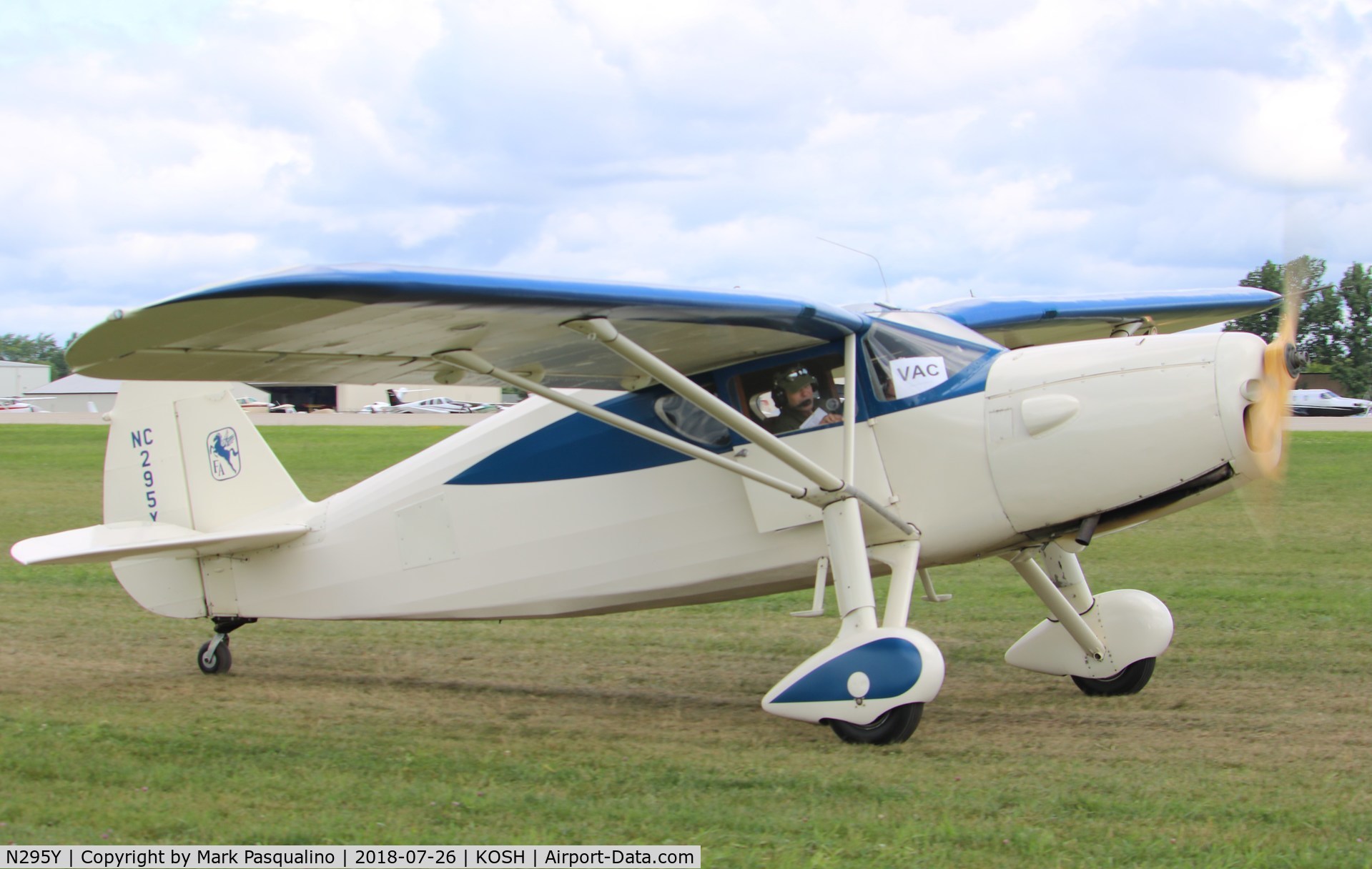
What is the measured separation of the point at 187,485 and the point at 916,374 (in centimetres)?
527

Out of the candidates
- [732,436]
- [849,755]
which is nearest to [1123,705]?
[849,755]

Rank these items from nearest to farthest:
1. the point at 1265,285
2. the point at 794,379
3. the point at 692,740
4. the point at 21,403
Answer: the point at 692,740 < the point at 794,379 < the point at 1265,285 < the point at 21,403

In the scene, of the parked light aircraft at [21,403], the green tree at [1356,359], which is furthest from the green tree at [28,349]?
the green tree at [1356,359]

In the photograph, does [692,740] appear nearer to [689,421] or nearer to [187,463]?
[689,421]

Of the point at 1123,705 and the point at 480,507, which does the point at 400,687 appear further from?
the point at 1123,705

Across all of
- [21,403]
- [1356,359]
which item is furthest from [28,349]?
[1356,359]

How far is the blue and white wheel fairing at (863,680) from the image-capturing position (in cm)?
600

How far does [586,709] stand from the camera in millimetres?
7352

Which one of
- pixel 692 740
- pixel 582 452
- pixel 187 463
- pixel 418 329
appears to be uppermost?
pixel 418 329

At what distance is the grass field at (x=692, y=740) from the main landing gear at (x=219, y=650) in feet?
0.55

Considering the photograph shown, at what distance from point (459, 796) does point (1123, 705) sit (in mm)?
4080

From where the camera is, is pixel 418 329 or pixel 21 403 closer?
pixel 418 329

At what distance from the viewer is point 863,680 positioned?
6.11 m

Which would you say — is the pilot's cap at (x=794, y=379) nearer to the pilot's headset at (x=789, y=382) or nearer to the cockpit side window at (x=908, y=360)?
the pilot's headset at (x=789, y=382)
